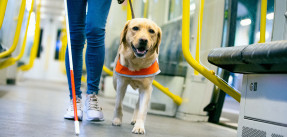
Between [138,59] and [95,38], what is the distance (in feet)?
1.17

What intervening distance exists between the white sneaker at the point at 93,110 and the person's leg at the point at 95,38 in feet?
0.15

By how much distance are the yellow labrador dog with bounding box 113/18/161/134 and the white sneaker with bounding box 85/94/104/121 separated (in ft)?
0.46

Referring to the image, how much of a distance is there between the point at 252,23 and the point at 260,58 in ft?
5.08

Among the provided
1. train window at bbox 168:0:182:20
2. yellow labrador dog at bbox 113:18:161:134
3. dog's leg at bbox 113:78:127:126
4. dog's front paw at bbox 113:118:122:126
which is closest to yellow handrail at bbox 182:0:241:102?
yellow labrador dog at bbox 113:18:161:134

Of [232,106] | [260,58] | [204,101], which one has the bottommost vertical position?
[232,106]

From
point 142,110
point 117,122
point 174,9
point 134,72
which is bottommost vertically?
point 117,122

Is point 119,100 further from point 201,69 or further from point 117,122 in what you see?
point 201,69

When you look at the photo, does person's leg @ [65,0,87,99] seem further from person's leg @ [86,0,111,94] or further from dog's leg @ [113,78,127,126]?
dog's leg @ [113,78,127,126]

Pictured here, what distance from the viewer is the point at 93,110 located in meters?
2.13

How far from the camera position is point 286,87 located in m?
1.37

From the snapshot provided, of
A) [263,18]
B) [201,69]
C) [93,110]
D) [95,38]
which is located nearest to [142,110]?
[93,110]

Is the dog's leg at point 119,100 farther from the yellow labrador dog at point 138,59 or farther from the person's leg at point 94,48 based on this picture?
the person's leg at point 94,48

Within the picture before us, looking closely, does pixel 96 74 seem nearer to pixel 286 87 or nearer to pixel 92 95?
pixel 92 95

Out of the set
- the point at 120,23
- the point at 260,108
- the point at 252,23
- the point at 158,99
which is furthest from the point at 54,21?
the point at 260,108
